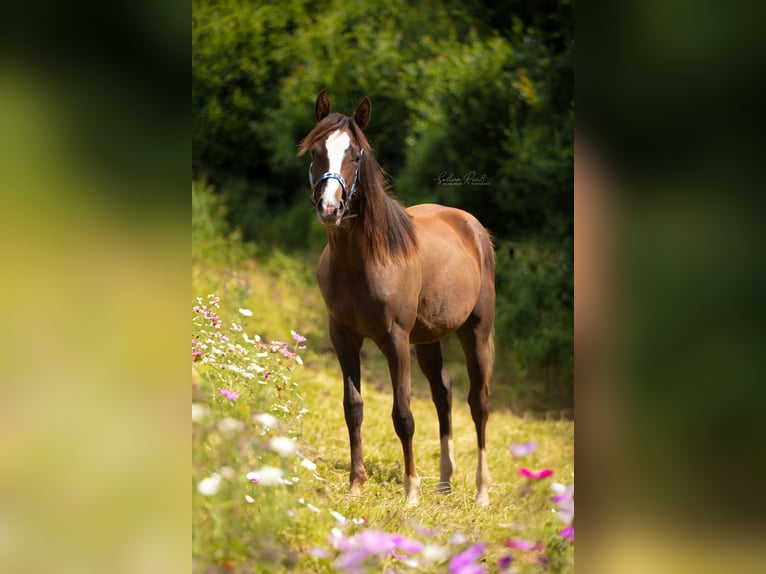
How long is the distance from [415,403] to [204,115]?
5929mm

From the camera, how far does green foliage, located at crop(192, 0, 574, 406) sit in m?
6.81

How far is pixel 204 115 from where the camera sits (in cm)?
1035

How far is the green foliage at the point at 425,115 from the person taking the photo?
6806mm

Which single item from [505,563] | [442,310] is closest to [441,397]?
[442,310]

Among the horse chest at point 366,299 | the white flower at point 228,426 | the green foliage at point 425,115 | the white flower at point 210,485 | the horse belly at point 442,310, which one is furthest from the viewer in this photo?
the green foliage at point 425,115

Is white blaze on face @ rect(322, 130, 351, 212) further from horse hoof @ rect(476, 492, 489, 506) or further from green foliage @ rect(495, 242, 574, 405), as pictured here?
green foliage @ rect(495, 242, 574, 405)

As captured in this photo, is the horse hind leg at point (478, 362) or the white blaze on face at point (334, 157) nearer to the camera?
the white blaze on face at point (334, 157)

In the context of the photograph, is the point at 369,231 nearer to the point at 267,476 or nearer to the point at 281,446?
the point at 281,446

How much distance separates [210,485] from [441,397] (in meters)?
2.29

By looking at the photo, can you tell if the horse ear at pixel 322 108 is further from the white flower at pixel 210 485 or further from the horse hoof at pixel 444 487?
the horse hoof at pixel 444 487

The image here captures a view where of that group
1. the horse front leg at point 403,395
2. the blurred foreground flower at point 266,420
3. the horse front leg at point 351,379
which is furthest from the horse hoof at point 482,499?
the blurred foreground flower at point 266,420

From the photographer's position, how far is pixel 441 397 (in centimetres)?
434
